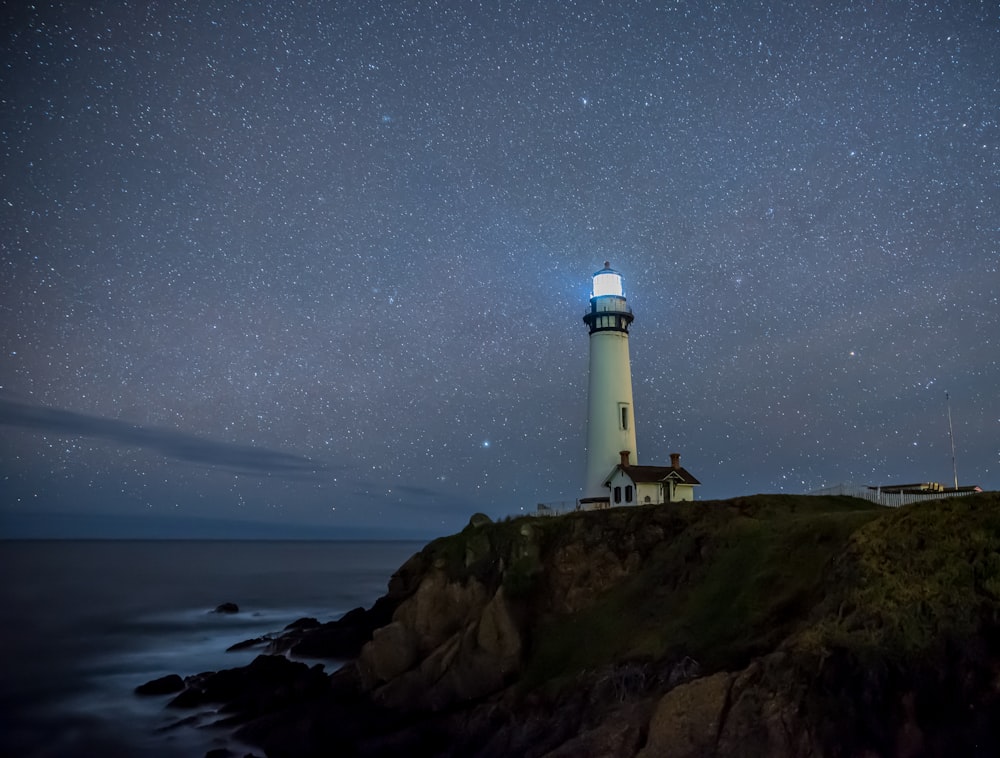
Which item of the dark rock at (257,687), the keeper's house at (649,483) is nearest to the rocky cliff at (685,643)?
the dark rock at (257,687)

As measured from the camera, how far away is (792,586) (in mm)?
20531

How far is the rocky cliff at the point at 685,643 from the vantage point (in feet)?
52.2

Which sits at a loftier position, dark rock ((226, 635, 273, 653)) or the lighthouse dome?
the lighthouse dome

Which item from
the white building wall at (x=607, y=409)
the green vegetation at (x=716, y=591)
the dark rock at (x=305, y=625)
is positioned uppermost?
the white building wall at (x=607, y=409)

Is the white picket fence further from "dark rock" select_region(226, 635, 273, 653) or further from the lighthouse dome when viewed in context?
"dark rock" select_region(226, 635, 273, 653)

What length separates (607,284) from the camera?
41.9 meters

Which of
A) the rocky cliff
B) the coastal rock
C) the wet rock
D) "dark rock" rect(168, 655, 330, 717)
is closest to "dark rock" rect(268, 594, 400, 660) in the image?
the wet rock

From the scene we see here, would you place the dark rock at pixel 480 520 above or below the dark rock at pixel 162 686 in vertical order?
above

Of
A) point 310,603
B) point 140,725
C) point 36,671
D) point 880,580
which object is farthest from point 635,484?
point 310,603

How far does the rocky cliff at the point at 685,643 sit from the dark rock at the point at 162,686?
2.37m

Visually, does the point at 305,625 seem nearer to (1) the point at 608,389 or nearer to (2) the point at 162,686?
(2) the point at 162,686

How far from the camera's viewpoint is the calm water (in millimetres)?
28375

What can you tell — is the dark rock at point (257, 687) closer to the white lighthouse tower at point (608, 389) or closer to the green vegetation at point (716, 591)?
the green vegetation at point (716, 591)

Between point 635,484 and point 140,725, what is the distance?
2476 centimetres
